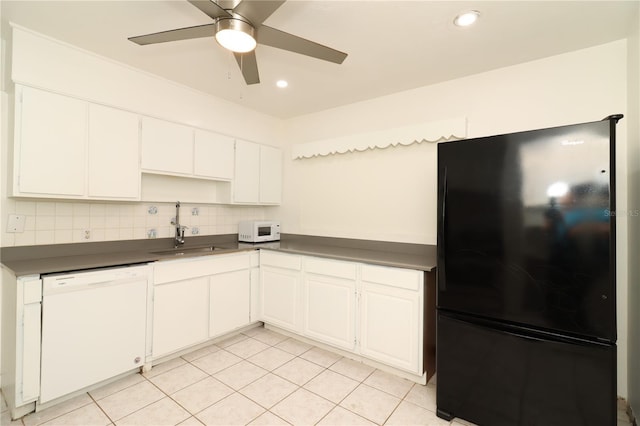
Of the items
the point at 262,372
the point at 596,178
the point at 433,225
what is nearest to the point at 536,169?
the point at 596,178

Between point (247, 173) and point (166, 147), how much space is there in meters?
0.92

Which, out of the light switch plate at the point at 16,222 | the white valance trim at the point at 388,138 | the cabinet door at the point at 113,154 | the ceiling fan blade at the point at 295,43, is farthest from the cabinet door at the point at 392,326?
the light switch plate at the point at 16,222

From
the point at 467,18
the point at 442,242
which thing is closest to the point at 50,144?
the point at 442,242

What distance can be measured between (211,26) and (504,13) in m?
1.66

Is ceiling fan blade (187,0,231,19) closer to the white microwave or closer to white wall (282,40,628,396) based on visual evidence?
white wall (282,40,628,396)

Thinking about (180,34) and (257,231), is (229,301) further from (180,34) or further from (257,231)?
(180,34)

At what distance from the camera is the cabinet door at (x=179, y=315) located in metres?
2.35

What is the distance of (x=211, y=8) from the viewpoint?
55.6 inches

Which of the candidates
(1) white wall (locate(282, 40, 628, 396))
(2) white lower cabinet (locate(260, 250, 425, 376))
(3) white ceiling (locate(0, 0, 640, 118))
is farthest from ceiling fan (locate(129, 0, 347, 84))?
(2) white lower cabinet (locate(260, 250, 425, 376))

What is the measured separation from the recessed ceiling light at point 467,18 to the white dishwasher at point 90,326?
273 cm

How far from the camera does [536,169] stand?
5.19ft

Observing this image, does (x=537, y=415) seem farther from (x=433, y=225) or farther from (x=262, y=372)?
(x=262, y=372)

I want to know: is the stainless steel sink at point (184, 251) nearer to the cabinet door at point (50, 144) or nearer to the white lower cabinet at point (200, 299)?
the white lower cabinet at point (200, 299)

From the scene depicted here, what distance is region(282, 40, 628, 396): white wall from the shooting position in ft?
6.63
